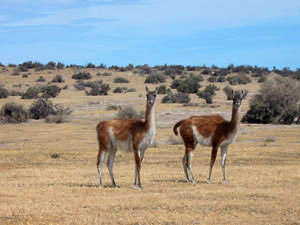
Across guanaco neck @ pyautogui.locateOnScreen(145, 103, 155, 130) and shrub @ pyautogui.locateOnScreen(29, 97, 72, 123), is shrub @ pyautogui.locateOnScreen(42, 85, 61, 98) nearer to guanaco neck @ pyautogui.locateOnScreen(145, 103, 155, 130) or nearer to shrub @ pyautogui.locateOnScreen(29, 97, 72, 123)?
shrub @ pyautogui.locateOnScreen(29, 97, 72, 123)

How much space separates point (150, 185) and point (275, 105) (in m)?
22.3

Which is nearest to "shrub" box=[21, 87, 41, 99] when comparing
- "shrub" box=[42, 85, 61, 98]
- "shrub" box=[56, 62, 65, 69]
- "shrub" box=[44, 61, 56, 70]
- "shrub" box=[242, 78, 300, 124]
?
"shrub" box=[42, 85, 61, 98]

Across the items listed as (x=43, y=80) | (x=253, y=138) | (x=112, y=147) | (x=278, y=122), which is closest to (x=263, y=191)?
(x=112, y=147)

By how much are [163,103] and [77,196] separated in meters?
34.8

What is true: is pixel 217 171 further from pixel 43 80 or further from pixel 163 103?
pixel 43 80

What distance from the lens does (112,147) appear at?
14.5m

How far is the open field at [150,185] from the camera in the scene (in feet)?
33.6

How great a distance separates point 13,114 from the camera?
120 feet

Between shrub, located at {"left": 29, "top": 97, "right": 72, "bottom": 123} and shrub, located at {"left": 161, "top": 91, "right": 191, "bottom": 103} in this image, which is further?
shrub, located at {"left": 161, "top": 91, "right": 191, "bottom": 103}

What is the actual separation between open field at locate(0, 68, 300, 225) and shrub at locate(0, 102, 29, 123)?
22.4ft

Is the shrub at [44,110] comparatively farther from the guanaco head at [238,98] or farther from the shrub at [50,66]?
the shrub at [50,66]

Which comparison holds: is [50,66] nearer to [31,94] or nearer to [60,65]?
[60,65]

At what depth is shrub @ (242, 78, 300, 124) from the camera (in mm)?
34562

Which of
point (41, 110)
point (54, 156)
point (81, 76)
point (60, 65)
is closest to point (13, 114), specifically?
point (41, 110)
